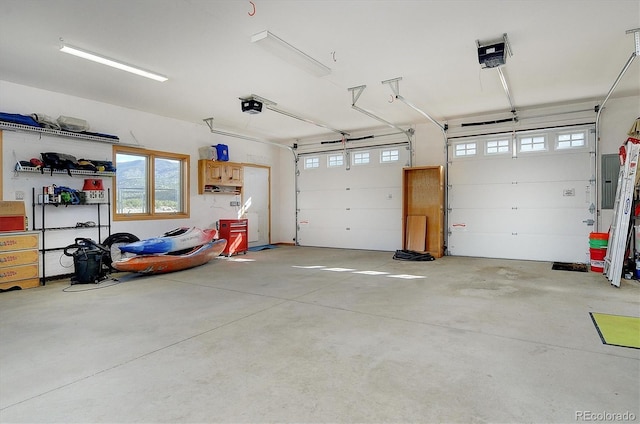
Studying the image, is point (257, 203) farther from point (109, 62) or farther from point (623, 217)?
point (623, 217)

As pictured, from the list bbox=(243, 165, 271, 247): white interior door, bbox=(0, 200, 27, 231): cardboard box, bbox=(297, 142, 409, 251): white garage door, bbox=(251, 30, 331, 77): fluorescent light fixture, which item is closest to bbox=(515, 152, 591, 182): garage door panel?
bbox=(297, 142, 409, 251): white garage door

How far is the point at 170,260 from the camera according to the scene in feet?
19.5

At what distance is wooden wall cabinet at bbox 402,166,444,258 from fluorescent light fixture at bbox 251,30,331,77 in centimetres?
396

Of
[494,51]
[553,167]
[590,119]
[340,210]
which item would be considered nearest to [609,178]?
[553,167]

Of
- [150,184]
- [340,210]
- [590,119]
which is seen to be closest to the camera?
[590,119]

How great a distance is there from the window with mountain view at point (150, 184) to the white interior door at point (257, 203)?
1881mm

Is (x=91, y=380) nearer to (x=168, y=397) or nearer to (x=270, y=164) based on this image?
(x=168, y=397)

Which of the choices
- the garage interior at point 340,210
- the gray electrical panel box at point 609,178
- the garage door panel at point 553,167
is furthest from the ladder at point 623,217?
the garage door panel at point 553,167

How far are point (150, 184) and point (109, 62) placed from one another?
124 inches

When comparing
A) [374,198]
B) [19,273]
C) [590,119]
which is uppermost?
[590,119]

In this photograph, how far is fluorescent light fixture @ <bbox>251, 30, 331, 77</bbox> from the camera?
12.7 feet

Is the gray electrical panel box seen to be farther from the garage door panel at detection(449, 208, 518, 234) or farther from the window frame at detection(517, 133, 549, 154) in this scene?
the garage door panel at detection(449, 208, 518, 234)

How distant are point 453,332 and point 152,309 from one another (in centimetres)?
320

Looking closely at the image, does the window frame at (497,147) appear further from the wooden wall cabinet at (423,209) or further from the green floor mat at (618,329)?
the green floor mat at (618,329)
